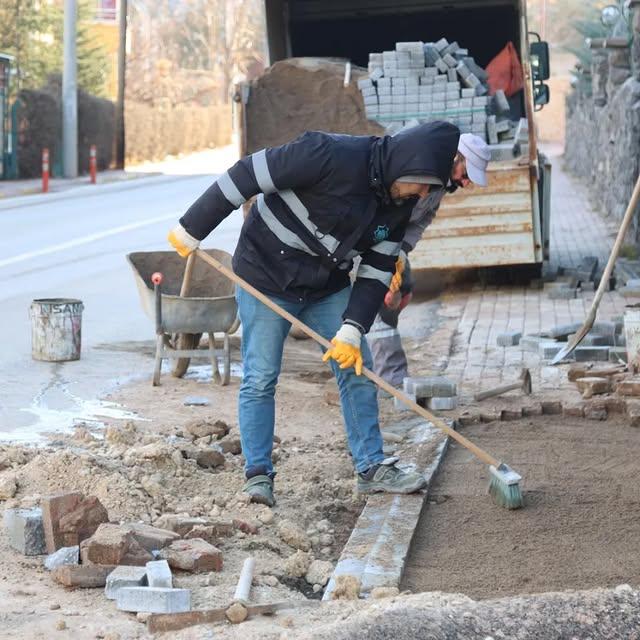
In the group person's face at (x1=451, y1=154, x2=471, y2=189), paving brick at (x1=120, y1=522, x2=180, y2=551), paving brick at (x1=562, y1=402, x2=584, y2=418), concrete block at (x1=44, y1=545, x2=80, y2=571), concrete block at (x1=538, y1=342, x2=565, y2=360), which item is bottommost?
concrete block at (x1=44, y1=545, x2=80, y2=571)

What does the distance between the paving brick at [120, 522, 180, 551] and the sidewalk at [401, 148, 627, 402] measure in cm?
352

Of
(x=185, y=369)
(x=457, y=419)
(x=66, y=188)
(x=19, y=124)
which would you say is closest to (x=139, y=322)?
(x=185, y=369)

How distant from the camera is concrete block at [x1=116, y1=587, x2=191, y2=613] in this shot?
14.1 feet

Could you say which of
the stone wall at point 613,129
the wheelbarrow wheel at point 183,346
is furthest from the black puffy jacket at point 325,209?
the stone wall at point 613,129

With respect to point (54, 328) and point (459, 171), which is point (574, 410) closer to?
point (459, 171)

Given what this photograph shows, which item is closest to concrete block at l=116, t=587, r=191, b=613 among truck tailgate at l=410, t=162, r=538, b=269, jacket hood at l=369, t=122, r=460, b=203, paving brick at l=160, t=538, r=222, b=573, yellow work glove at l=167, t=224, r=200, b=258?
paving brick at l=160, t=538, r=222, b=573

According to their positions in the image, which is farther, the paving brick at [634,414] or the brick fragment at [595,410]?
the brick fragment at [595,410]

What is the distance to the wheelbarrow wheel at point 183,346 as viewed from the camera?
8859 mm

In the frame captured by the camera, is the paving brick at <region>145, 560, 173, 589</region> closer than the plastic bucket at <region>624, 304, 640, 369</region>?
Yes

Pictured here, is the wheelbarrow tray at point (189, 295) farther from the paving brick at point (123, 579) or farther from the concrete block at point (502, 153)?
the concrete block at point (502, 153)

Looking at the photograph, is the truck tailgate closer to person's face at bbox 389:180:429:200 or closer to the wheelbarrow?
the wheelbarrow

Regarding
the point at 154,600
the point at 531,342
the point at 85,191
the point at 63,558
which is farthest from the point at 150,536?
the point at 85,191

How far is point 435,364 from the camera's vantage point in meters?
9.52

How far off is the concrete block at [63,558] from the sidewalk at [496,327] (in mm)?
3864
